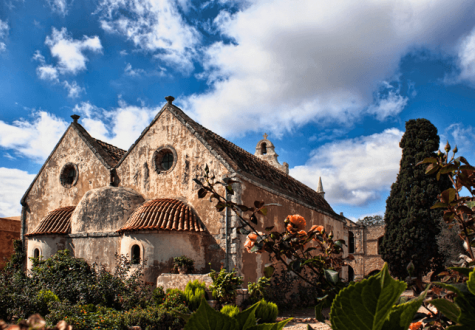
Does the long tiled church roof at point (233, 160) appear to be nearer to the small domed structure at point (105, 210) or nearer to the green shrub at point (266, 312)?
the small domed structure at point (105, 210)

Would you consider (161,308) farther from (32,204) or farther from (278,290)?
(32,204)

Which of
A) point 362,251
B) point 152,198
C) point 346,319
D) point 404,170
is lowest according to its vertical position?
point 362,251

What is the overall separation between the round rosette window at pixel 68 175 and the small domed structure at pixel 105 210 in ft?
10.0

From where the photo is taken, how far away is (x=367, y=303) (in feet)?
2.43

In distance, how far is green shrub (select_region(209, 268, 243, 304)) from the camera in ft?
33.1

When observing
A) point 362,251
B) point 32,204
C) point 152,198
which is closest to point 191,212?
point 152,198

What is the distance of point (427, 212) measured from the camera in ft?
64.3

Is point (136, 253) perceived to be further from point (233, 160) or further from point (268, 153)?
point (268, 153)

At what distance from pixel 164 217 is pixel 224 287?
3294 millimetres

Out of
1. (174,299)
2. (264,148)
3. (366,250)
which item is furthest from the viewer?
(366,250)

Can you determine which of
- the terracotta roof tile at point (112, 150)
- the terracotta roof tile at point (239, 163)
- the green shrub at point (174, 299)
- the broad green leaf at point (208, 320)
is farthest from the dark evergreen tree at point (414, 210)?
the broad green leaf at point (208, 320)

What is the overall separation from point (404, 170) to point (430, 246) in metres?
4.54

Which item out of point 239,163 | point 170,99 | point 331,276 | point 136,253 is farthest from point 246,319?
point 170,99

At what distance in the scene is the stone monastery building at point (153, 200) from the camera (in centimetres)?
1193
